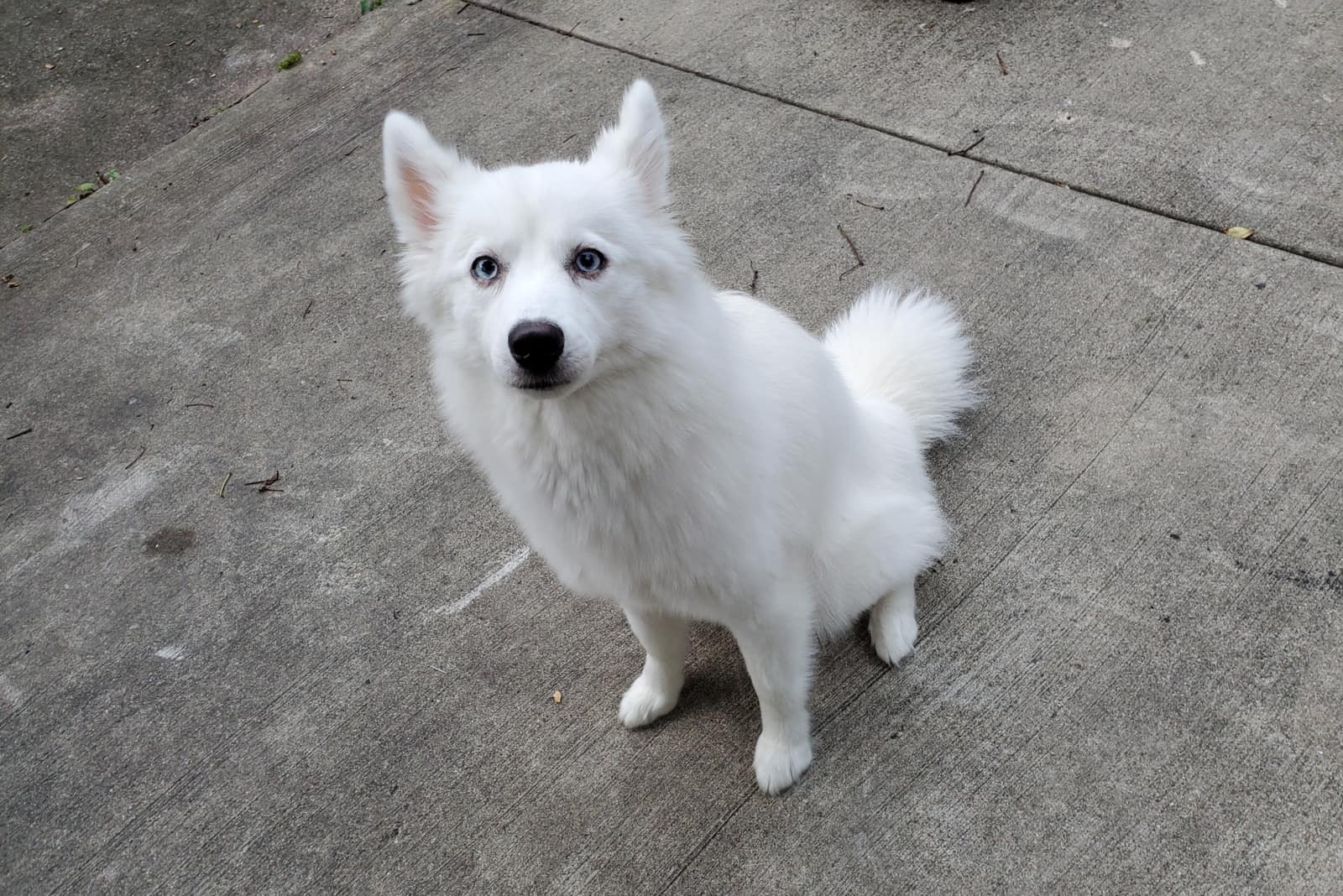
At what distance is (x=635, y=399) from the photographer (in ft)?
6.54

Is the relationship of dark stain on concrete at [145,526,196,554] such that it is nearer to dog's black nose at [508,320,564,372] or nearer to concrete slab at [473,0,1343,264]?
dog's black nose at [508,320,564,372]

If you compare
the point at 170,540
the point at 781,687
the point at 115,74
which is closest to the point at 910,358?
the point at 781,687

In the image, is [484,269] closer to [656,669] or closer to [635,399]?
[635,399]

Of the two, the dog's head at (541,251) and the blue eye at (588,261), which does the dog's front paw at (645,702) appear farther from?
the blue eye at (588,261)

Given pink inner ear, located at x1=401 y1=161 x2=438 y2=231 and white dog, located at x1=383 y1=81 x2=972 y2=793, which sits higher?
pink inner ear, located at x1=401 y1=161 x2=438 y2=231

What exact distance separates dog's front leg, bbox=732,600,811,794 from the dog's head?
721 millimetres

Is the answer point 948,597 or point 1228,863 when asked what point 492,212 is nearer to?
point 948,597

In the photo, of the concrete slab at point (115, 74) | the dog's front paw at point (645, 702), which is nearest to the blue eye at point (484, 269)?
the dog's front paw at point (645, 702)

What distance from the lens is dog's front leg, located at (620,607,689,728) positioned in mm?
2502

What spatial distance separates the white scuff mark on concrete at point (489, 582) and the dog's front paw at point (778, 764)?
39.5 inches

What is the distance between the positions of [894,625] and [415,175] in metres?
1.65

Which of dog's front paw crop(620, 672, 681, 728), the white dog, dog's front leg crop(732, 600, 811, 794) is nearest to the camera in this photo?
the white dog

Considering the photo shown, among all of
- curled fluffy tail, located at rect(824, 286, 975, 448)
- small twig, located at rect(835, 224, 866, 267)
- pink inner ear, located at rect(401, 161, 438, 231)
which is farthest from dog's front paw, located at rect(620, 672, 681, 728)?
small twig, located at rect(835, 224, 866, 267)

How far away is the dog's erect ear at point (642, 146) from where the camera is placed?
6.98ft
